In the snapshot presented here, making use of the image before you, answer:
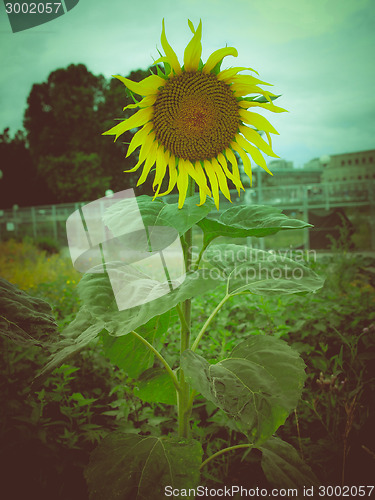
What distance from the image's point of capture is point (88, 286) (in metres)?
0.90

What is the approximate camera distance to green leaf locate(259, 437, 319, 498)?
0.86 m

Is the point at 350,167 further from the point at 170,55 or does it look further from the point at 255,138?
the point at 170,55

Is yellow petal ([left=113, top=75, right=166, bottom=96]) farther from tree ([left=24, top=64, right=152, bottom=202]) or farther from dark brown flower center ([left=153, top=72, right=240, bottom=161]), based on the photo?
tree ([left=24, top=64, right=152, bottom=202])

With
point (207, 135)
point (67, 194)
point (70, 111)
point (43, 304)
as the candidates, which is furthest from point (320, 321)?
point (67, 194)

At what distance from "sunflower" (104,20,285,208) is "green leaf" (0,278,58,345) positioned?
15.6 inches

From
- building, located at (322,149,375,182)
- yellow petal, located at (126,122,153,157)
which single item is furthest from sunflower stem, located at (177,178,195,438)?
building, located at (322,149,375,182)

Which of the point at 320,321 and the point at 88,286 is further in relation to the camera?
the point at 320,321

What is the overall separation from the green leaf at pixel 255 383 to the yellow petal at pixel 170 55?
0.64m

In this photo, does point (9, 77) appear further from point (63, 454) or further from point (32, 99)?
point (32, 99)

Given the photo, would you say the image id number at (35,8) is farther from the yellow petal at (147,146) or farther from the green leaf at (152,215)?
the green leaf at (152,215)

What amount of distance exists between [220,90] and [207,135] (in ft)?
0.35

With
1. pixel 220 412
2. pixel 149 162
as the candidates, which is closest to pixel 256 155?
pixel 149 162

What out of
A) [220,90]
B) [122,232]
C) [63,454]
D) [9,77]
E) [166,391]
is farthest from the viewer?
[9,77]

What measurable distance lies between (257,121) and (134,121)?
0.30 metres
